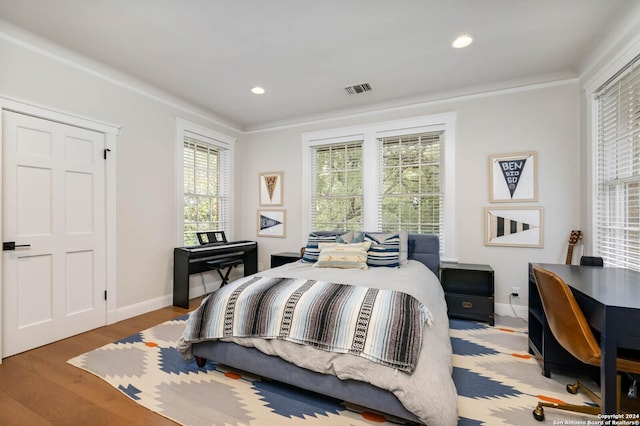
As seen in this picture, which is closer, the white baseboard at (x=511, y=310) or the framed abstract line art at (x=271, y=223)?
the white baseboard at (x=511, y=310)

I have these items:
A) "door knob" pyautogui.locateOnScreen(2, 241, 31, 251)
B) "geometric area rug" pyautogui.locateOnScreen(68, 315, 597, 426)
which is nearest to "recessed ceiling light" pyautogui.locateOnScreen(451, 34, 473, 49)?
"geometric area rug" pyautogui.locateOnScreen(68, 315, 597, 426)

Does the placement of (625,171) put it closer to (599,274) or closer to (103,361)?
(599,274)

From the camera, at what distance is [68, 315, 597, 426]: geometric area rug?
5.42 ft

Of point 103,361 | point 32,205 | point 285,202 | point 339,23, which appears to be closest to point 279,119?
point 285,202

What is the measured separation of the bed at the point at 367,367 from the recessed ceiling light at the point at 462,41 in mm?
2200

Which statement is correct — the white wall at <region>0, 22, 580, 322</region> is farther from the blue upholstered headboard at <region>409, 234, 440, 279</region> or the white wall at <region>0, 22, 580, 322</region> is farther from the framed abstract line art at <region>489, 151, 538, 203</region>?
the blue upholstered headboard at <region>409, 234, 440, 279</region>

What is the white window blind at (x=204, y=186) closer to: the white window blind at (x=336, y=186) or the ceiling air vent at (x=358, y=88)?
the white window blind at (x=336, y=186)

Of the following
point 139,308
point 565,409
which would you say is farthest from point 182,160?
point 565,409

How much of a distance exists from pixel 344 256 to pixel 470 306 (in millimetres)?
1546

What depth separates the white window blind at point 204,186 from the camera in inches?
164

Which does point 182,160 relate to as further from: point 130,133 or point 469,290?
point 469,290

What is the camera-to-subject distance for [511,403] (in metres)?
1.78

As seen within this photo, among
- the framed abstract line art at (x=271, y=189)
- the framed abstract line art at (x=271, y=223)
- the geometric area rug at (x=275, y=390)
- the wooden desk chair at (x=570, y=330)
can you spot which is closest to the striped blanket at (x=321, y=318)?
the geometric area rug at (x=275, y=390)

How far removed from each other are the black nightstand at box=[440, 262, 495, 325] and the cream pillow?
1042 millimetres
